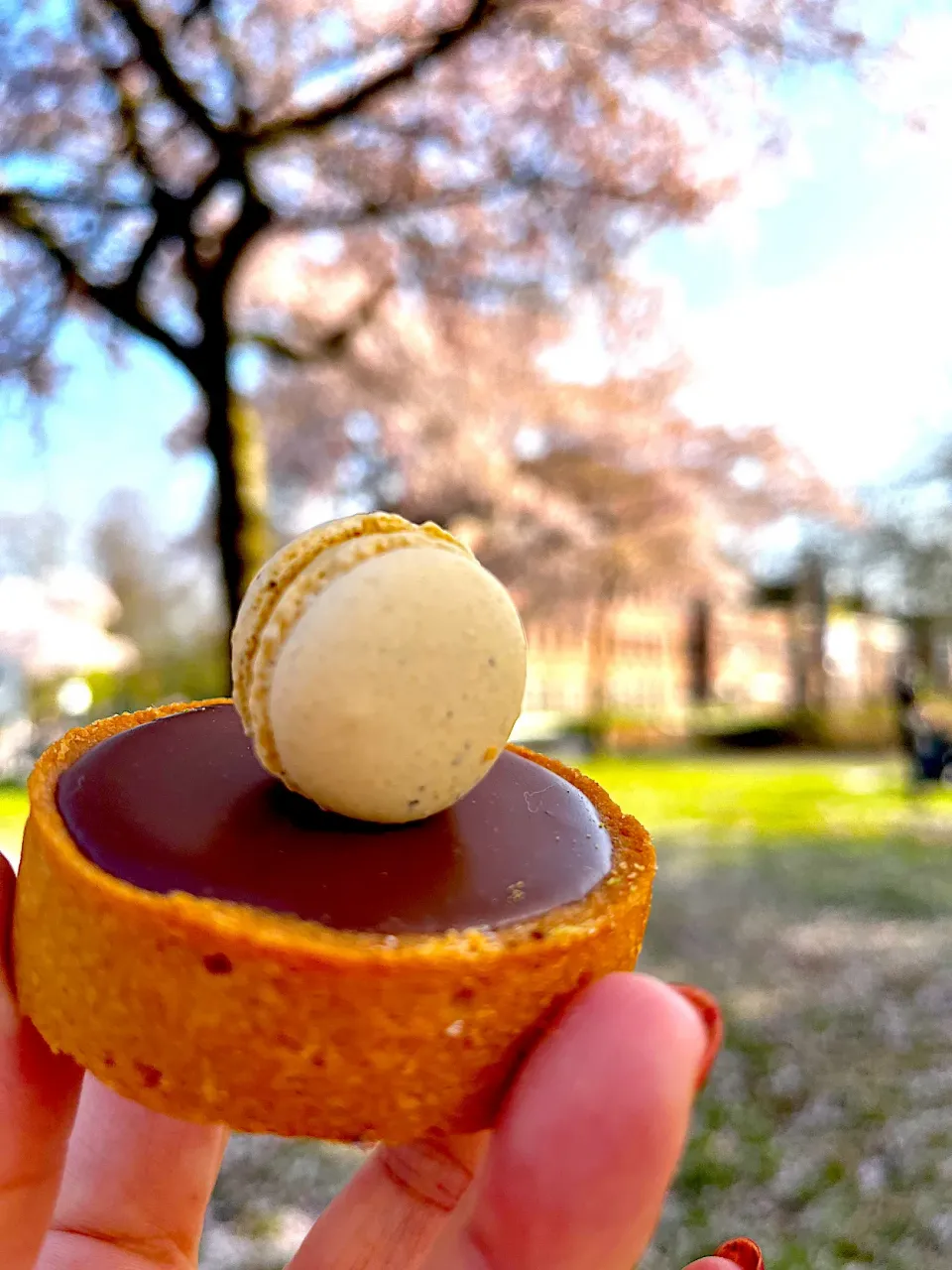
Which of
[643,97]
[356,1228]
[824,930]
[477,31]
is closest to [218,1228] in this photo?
[356,1228]

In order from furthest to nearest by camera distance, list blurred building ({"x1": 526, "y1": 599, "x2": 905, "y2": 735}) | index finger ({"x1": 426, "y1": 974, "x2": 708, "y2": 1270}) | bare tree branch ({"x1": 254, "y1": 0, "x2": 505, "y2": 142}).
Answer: blurred building ({"x1": 526, "y1": 599, "x2": 905, "y2": 735}) < bare tree branch ({"x1": 254, "y1": 0, "x2": 505, "y2": 142}) < index finger ({"x1": 426, "y1": 974, "x2": 708, "y2": 1270})

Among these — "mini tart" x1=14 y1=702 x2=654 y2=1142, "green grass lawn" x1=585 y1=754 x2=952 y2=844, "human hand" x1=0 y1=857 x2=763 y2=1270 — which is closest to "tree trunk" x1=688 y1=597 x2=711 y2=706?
"green grass lawn" x1=585 y1=754 x2=952 y2=844

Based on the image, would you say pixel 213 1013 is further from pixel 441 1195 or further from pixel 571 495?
pixel 571 495

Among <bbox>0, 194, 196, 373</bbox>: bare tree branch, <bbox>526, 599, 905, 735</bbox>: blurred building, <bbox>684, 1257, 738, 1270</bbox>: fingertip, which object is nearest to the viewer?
<bbox>684, 1257, 738, 1270</bbox>: fingertip

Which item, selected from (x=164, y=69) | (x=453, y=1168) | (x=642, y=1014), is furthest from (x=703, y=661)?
(x=642, y=1014)

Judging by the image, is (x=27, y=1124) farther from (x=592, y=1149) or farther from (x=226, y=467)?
(x=226, y=467)

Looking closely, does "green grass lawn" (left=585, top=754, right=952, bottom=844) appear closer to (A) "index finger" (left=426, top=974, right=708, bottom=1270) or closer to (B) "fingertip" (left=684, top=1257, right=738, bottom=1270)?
(B) "fingertip" (left=684, top=1257, right=738, bottom=1270)

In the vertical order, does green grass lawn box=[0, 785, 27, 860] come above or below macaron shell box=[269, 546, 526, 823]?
below
